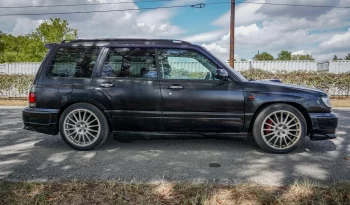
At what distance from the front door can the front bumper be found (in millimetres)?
1102

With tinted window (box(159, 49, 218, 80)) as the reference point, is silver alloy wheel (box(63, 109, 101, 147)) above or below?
below

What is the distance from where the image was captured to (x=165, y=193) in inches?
101

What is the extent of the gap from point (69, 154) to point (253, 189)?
9.10 ft

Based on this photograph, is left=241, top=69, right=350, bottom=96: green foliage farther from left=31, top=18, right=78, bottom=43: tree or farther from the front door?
left=31, top=18, right=78, bottom=43: tree

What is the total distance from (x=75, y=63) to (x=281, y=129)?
3.45 meters

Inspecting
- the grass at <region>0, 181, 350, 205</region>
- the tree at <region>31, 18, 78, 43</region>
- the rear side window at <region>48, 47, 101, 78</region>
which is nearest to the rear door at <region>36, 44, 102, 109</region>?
the rear side window at <region>48, 47, 101, 78</region>

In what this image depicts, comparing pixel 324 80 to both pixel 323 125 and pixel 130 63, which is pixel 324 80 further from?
pixel 130 63

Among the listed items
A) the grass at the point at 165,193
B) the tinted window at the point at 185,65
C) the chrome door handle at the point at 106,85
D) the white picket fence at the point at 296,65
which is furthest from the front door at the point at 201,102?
the white picket fence at the point at 296,65

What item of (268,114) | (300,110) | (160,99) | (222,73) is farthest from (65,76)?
(300,110)

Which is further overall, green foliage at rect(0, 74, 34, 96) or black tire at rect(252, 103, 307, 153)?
green foliage at rect(0, 74, 34, 96)

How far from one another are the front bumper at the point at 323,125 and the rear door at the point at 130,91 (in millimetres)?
2378

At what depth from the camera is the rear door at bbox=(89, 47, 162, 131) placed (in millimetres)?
4102

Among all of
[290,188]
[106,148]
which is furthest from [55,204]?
[290,188]

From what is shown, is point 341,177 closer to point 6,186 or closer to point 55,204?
point 55,204
